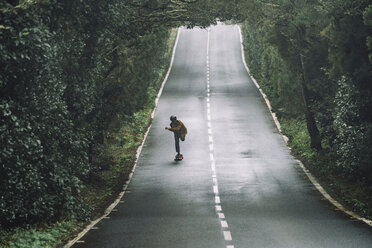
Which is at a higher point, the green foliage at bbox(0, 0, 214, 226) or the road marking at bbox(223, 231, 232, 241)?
the green foliage at bbox(0, 0, 214, 226)

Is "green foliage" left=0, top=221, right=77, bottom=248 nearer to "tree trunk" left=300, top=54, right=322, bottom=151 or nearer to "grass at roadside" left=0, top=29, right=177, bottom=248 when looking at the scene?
"grass at roadside" left=0, top=29, right=177, bottom=248

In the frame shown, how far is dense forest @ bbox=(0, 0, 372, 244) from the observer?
12.8 meters

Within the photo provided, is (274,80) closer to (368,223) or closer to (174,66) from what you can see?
(368,223)

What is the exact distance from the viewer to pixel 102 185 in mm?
22188

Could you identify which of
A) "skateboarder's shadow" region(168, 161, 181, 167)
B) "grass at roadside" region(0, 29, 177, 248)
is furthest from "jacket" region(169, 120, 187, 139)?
"grass at roadside" region(0, 29, 177, 248)

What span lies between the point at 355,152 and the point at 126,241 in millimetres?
9349

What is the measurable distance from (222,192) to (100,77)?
5.36 meters

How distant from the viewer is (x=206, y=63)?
6041cm

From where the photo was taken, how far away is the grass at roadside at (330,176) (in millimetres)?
18125

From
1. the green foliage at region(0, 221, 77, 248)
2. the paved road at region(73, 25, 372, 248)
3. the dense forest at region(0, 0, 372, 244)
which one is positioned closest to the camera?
the green foliage at region(0, 221, 77, 248)

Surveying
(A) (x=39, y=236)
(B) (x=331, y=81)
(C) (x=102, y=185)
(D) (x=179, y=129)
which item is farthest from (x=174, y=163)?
(A) (x=39, y=236)

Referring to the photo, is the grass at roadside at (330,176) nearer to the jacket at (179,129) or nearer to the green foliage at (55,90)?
the jacket at (179,129)

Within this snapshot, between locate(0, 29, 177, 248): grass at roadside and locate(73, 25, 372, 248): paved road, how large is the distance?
1.74 feet

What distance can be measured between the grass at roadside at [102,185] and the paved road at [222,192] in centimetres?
53
